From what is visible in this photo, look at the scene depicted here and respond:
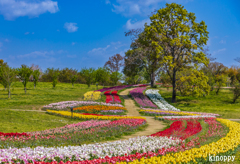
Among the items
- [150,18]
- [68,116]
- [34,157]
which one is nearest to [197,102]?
[150,18]

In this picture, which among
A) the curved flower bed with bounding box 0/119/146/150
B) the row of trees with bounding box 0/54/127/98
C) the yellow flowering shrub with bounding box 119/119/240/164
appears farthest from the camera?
the row of trees with bounding box 0/54/127/98

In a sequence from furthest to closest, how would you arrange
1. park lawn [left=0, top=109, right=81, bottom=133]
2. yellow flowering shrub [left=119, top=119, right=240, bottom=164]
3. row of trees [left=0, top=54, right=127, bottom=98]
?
row of trees [left=0, top=54, right=127, bottom=98] → park lawn [left=0, top=109, right=81, bottom=133] → yellow flowering shrub [left=119, top=119, right=240, bottom=164]

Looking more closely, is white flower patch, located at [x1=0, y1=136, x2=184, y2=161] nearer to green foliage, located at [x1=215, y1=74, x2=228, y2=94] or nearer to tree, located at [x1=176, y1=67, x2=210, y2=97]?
tree, located at [x1=176, y1=67, x2=210, y2=97]

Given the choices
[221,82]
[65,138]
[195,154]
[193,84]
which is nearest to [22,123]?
[65,138]

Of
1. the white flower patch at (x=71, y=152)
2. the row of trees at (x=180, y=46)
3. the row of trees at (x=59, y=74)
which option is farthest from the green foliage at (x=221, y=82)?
the white flower patch at (x=71, y=152)

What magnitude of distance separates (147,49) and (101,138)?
99.1ft

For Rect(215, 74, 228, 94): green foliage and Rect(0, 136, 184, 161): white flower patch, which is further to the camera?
Rect(215, 74, 228, 94): green foliage

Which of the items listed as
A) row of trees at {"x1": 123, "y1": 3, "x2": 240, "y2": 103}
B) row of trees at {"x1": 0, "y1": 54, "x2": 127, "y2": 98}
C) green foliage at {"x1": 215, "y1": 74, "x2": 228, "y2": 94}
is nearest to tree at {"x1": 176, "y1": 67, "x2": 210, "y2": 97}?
row of trees at {"x1": 123, "y1": 3, "x2": 240, "y2": 103}

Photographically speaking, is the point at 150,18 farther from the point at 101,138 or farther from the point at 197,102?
the point at 101,138

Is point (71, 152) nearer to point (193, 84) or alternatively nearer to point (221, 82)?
point (193, 84)

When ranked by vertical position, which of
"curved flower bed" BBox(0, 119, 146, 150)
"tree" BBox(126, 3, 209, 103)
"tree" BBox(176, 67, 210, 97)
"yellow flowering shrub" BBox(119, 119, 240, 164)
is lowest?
"curved flower bed" BBox(0, 119, 146, 150)

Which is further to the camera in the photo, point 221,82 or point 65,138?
point 221,82

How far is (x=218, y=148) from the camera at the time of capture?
897 cm

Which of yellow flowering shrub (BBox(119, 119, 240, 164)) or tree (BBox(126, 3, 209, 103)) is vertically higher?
tree (BBox(126, 3, 209, 103))
